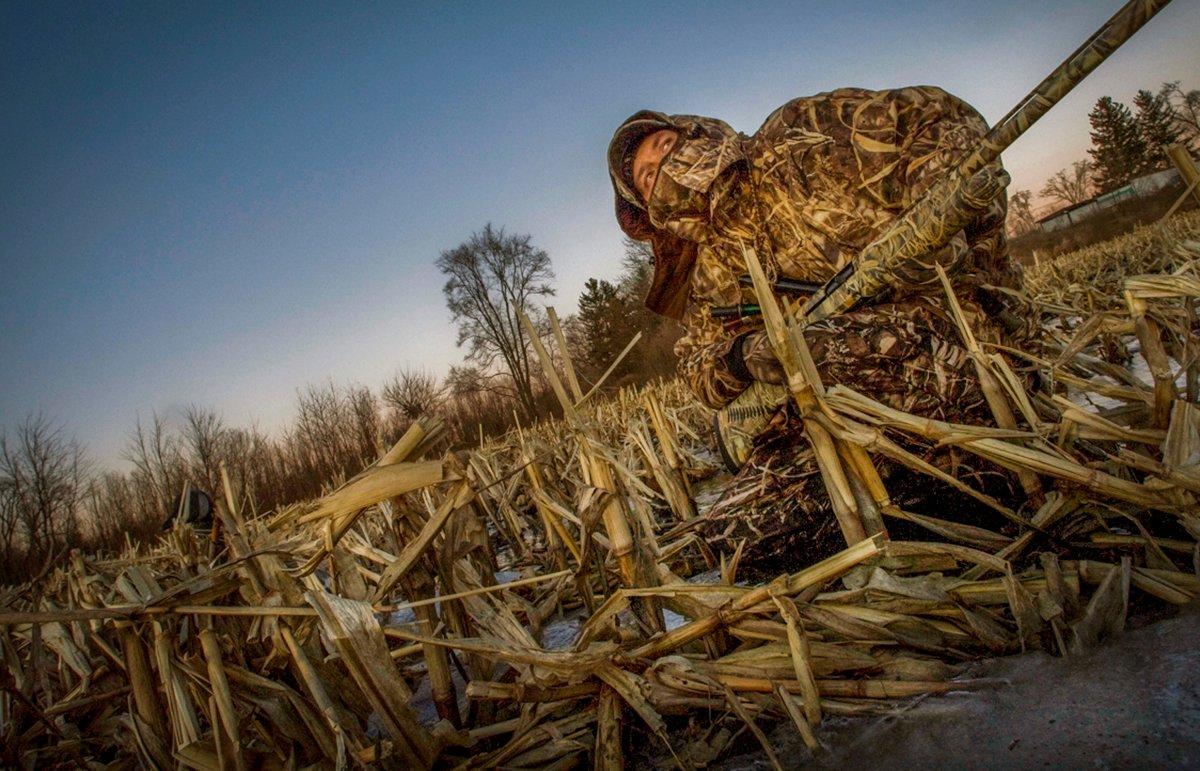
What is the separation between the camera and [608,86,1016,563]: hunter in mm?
1748

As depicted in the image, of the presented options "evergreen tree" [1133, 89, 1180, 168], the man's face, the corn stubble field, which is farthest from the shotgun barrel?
"evergreen tree" [1133, 89, 1180, 168]

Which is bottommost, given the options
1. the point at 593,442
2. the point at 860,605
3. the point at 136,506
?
the point at 860,605

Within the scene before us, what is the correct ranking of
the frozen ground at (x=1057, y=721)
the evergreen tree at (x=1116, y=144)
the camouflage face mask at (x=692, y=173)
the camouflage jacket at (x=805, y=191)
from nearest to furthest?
the frozen ground at (x=1057, y=721), the camouflage jacket at (x=805, y=191), the camouflage face mask at (x=692, y=173), the evergreen tree at (x=1116, y=144)

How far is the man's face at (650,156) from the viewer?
8.00 feet

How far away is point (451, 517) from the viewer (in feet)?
3.96

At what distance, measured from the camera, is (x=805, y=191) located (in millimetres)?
2090

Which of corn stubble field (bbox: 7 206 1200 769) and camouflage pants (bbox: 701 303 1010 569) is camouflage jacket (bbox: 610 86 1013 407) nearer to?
camouflage pants (bbox: 701 303 1010 569)

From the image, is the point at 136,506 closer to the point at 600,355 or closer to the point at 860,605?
the point at 600,355

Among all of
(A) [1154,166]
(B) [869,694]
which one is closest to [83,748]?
(B) [869,694]

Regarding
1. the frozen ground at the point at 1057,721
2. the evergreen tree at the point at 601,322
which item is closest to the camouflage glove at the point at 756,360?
the frozen ground at the point at 1057,721

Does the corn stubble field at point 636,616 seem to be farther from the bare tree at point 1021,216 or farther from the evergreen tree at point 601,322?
the bare tree at point 1021,216

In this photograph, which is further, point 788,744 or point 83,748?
point 83,748

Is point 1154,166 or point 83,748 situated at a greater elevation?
point 1154,166

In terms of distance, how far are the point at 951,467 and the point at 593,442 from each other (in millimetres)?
1181
